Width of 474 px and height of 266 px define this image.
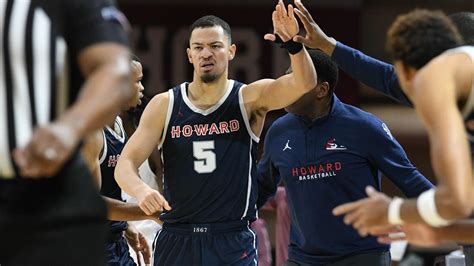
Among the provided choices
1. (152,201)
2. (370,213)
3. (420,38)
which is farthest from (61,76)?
(152,201)

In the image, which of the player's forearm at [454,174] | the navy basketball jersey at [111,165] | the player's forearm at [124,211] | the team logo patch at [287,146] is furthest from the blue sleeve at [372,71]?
the navy basketball jersey at [111,165]

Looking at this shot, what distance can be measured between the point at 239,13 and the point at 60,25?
7789 mm

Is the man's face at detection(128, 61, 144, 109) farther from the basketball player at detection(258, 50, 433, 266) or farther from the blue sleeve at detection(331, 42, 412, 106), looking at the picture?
the blue sleeve at detection(331, 42, 412, 106)

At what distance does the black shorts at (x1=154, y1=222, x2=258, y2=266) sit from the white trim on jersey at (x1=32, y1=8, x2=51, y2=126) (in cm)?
280

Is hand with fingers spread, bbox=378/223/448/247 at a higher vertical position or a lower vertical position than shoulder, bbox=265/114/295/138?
lower

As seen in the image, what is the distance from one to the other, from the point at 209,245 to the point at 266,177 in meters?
0.64

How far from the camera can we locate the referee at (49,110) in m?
3.00

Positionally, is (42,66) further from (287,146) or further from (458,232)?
(287,146)

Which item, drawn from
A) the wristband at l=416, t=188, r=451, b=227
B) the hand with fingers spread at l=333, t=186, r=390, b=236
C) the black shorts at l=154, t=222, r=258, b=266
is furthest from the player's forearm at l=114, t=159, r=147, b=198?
the wristband at l=416, t=188, r=451, b=227

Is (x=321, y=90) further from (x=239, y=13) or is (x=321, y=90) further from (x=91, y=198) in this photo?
(x=239, y=13)

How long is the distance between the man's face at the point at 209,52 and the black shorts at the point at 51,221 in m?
2.91

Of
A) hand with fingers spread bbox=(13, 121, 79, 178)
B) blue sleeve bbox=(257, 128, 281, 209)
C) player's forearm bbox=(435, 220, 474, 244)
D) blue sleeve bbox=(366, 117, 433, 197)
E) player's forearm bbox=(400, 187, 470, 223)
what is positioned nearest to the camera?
hand with fingers spread bbox=(13, 121, 79, 178)

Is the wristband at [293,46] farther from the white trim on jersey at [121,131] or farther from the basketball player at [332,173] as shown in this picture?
the white trim on jersey at [121,131]

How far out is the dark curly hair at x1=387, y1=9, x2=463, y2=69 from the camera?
366cm
